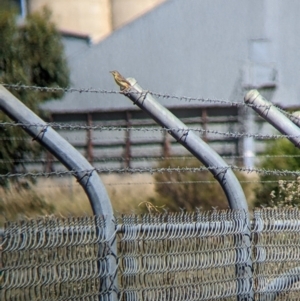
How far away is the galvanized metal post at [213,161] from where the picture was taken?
4.69m

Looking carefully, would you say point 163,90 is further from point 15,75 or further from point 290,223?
point 290,223

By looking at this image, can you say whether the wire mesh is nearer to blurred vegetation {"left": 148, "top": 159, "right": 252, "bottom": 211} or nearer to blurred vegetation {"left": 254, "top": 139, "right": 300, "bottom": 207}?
blurred vegetation {"left": 254, "top": 139, "right": 300, "bottom": 207}

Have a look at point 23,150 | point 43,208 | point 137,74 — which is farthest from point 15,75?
point 137,74

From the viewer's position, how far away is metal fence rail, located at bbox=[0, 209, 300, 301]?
3836mm

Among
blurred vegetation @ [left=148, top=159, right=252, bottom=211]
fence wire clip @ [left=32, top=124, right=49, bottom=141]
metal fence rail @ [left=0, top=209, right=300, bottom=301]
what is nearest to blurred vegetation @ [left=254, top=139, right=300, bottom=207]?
blurred vegetation @ [left=148, top=159, right=252, bottom=211]

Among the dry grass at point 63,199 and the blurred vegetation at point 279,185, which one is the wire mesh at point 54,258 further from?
the dry grass at point 63,199

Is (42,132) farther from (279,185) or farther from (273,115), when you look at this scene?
(279,185)

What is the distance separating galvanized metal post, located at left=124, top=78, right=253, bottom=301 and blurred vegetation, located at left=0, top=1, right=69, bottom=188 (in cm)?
614

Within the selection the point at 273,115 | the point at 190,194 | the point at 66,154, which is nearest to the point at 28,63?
the point at 190,194

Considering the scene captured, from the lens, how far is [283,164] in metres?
11.2

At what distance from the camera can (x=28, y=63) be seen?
13.2 metres

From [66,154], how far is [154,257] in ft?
2.56

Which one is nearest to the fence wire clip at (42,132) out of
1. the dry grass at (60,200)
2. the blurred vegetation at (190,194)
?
the dry grass at (60,200)

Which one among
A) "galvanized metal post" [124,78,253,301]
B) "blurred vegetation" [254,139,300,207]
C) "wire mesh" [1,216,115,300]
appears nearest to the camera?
"wire mesh" [1,216,115,300]
